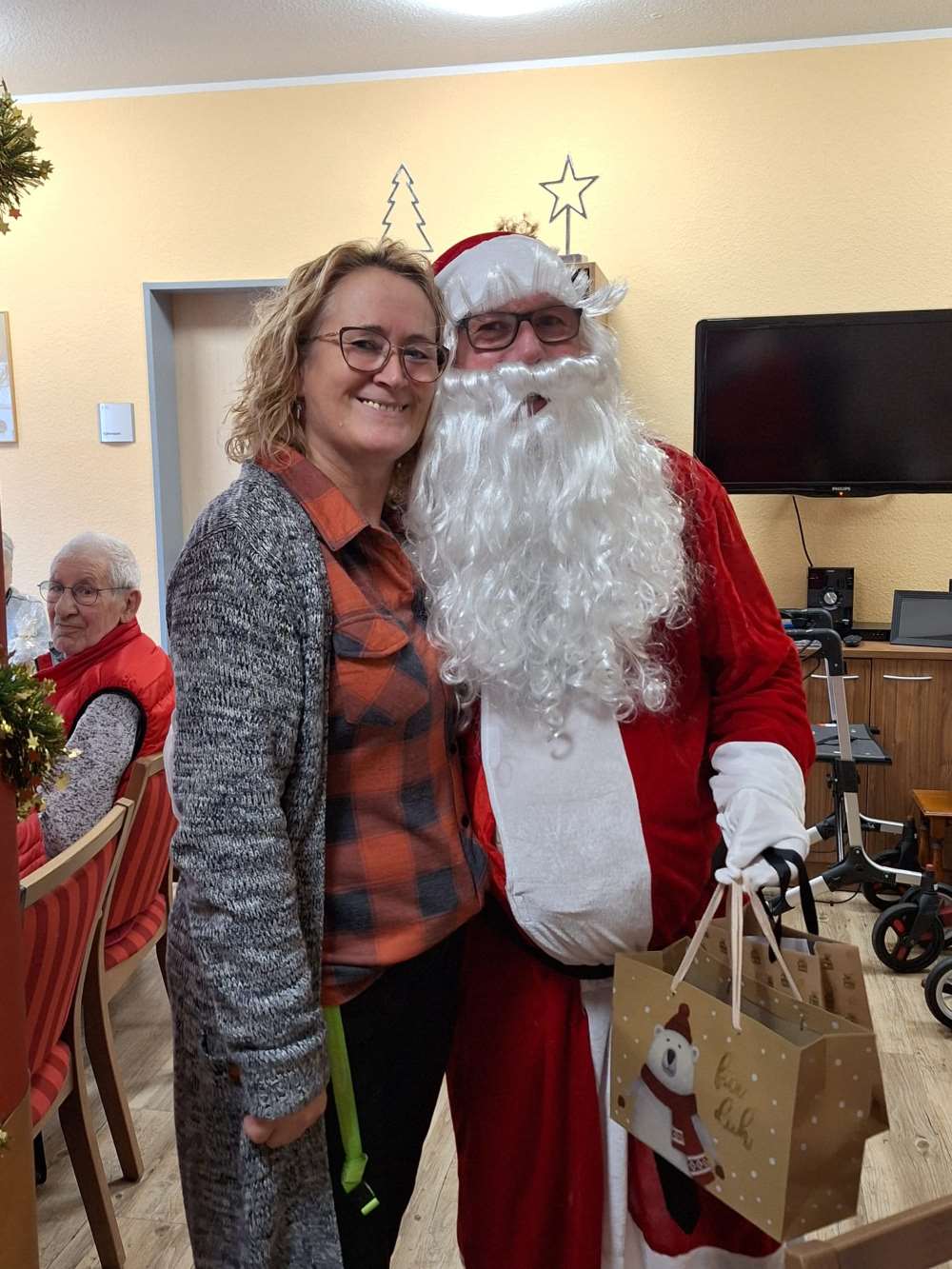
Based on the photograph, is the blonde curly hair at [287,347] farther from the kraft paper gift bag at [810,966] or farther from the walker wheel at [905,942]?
the walker wheel at [905,942]

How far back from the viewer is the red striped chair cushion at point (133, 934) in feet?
7.07

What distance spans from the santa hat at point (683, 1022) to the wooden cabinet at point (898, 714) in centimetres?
258

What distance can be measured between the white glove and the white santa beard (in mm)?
125

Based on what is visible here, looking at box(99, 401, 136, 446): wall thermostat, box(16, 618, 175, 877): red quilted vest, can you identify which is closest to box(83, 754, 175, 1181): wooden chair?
box(16, 618, 175, 877): red quilted vest

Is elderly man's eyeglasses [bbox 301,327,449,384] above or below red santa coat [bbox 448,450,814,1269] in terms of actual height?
above

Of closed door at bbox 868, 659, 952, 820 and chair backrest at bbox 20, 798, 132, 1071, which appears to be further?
closed door at bbox 868, 659, 952, 820

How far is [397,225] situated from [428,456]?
9.56 feet

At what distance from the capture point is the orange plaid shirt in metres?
1.18

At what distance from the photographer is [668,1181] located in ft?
4.46

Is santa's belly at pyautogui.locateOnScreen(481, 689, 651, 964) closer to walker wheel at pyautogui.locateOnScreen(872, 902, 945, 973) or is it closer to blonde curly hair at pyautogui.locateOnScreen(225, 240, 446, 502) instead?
blonde curly hair at pyautogui.locateOnScreen(225, 240, 446, 502)

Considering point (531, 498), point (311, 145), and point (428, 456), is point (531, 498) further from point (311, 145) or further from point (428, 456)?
point (311, 145)

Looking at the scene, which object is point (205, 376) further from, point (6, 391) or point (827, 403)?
point (827, 403)

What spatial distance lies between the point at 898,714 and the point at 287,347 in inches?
114

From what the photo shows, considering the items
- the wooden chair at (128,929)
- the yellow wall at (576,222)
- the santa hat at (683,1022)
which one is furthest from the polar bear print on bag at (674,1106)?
the yellow wall at (576,222)
